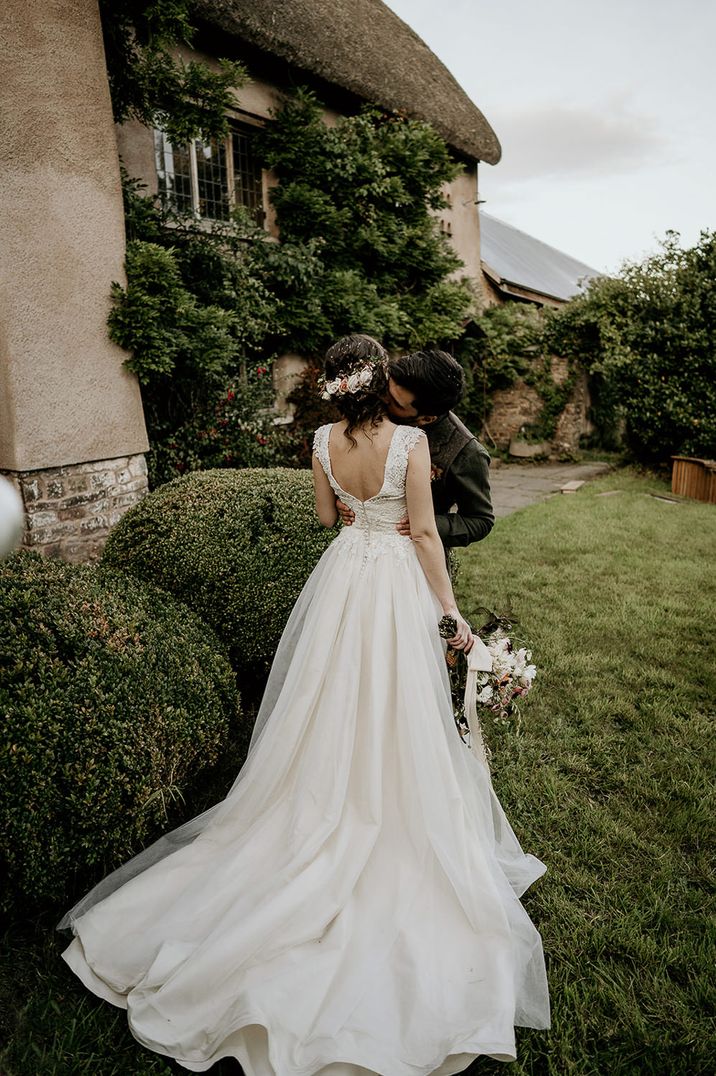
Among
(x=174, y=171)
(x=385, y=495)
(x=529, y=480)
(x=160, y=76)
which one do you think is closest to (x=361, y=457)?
(x=385, y=495)

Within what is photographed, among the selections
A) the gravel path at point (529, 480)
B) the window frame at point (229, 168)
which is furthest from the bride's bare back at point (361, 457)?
the gravel path at point (529, 480)

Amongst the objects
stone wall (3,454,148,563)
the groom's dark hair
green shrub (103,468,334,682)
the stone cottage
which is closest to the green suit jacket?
the groom's dark hair

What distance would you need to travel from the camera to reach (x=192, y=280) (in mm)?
7746

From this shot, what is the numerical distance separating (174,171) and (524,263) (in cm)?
1863

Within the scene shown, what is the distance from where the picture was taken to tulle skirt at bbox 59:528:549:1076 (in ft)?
6.36

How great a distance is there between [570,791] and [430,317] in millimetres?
9409

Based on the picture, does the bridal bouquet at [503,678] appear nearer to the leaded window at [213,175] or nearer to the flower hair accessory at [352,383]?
the flower hair accessory at [352,383]

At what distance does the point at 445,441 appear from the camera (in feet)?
9.60

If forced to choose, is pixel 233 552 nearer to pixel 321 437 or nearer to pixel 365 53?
pixel 321 437

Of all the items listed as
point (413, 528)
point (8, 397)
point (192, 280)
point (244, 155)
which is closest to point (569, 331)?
point (244, 155)

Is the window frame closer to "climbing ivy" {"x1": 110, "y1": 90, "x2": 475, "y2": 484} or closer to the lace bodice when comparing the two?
"climbing ivy" {"x1": 110, "y1": 90, "x2": 475, "y2": 484}

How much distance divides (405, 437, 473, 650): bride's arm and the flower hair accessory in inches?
12.1

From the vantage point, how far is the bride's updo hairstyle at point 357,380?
2.40 m

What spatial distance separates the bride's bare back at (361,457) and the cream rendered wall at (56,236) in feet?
12.9
